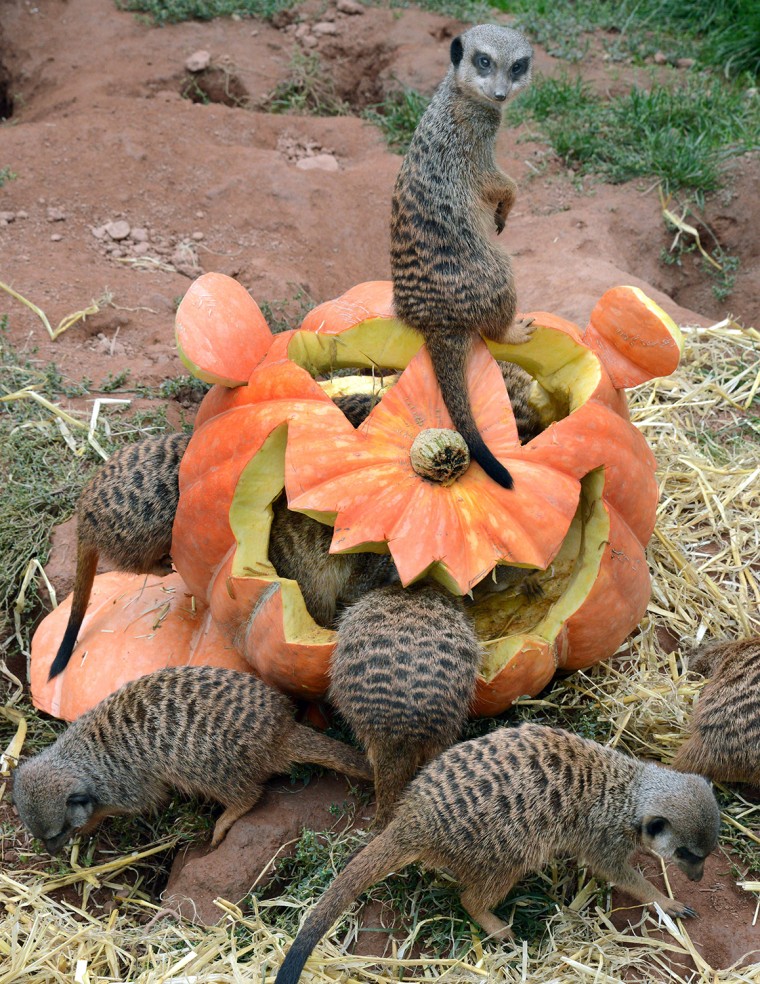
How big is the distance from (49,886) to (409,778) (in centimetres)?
113

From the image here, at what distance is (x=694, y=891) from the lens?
8.90ft

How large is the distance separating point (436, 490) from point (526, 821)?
894 millimetres

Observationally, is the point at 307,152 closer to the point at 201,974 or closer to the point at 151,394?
the point at 151,394

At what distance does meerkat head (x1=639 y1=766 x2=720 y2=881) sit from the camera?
100 inches

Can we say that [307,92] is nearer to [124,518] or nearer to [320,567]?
[124,518]

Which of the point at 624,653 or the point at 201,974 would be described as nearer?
the point at 201,974

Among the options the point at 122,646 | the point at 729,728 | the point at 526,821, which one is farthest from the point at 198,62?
the point at 526,821

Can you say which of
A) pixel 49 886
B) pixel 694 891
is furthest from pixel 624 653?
pixel 49 886

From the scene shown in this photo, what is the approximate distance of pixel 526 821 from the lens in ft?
8.17

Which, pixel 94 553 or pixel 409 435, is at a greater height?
pixel 409 435

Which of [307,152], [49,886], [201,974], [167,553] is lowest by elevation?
[49,886]

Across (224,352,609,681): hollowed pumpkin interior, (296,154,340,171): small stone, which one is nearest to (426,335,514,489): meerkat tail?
(224,352,609,681): hollowed pumpkin interior

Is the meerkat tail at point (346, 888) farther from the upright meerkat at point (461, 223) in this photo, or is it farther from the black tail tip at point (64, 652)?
the black tail tip at point (64, 652)

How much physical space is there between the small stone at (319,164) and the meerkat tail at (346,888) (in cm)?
429
